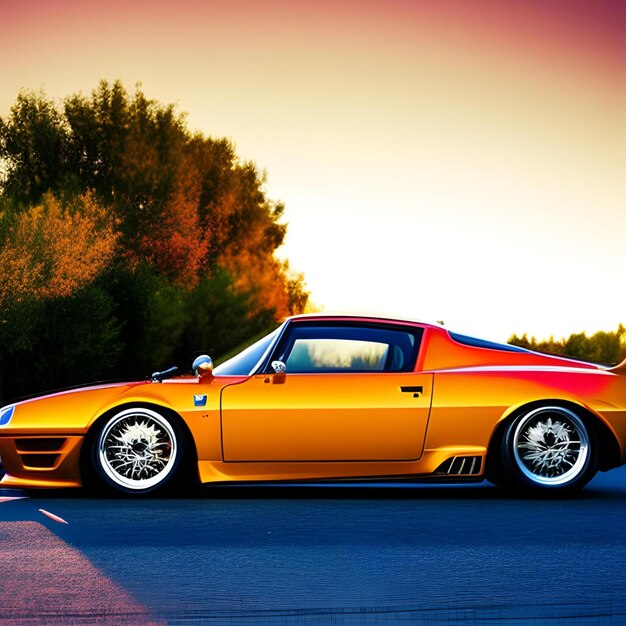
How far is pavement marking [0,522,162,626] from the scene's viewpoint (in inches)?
217

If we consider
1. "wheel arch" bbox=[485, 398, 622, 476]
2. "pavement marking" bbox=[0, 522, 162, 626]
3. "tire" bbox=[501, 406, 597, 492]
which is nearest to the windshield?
"wheel arch" bbox=[485, 398, 622, 476]

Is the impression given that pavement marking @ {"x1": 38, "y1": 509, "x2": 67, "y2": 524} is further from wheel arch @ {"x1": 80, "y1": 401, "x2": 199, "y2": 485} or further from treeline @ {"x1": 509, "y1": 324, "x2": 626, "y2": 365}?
treeline @ {"x1": 509, "y1": 324, "x2": 626, "y2": 365}

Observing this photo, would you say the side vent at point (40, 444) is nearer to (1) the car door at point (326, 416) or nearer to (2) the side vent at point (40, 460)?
(2) the side vent at point (40, 460)

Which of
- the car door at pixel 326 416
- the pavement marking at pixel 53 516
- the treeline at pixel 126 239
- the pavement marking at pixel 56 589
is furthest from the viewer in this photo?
the treeline at pixel 126 239

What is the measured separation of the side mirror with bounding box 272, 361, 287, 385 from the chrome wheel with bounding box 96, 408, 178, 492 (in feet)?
2.77

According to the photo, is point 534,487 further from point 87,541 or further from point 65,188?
point 65,188

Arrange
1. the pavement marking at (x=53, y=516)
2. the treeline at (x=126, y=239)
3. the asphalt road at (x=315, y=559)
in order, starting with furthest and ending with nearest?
the treeline at (x=126, y=239), the pavement marking at (x=53, y=516), the asphalt road at (x=315, y=559)

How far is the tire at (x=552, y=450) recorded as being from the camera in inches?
384

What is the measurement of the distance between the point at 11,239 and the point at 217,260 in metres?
12.8

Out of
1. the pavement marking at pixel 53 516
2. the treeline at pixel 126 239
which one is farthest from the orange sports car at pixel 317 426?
the treeline at pixel 126 239

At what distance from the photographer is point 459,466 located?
31.8 ft

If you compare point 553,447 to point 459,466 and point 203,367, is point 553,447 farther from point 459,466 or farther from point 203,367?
point 203,367

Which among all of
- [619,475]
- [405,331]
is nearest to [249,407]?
[405,331]

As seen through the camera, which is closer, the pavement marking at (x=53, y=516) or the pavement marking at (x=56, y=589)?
the pavement marking at (x=56, y=589)
